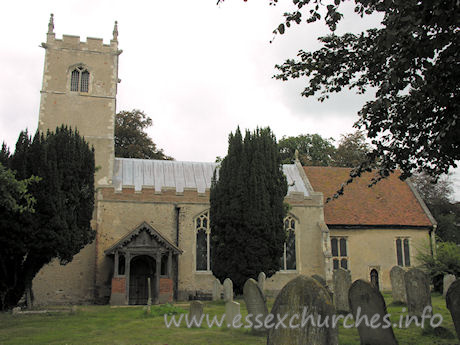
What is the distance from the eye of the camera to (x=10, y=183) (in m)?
11.3

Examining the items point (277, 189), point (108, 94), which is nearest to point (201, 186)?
point (277, 189)

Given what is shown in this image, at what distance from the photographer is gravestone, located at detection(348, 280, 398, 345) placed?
740 centimetres

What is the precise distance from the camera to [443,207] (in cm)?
3225

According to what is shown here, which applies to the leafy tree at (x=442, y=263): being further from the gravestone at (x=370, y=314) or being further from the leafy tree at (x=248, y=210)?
Answer: the gravestone at (x=370, y=314)

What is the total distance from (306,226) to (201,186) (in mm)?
6094

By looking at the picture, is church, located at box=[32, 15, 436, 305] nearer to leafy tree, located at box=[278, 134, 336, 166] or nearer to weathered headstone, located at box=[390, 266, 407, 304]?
weathered headstone, located at box=[390, 266, 407, 304]

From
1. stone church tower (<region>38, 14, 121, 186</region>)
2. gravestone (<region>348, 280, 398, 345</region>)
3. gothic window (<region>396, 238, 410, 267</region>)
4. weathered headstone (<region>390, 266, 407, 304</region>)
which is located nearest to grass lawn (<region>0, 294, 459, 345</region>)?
gravestone (<region>348, 280, 398, 345</region>)

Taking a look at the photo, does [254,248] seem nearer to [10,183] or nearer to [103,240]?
[103,240]

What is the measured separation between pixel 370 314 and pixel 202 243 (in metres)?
14.7

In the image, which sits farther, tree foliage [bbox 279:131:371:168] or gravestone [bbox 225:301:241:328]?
tree foliage [bbox 279:131:371:168]

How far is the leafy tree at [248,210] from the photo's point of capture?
1798cm

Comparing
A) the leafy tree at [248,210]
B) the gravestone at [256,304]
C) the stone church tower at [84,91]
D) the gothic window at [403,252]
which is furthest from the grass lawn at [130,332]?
the gothic window at [403,252]

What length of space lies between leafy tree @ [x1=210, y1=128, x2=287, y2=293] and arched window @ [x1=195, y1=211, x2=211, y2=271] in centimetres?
282

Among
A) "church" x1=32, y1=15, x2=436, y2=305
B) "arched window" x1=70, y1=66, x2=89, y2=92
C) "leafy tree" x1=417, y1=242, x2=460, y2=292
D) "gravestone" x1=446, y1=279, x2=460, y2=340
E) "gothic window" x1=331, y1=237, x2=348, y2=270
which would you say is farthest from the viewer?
"arched window" x1=70, y1=66, x2=89, y2=92
